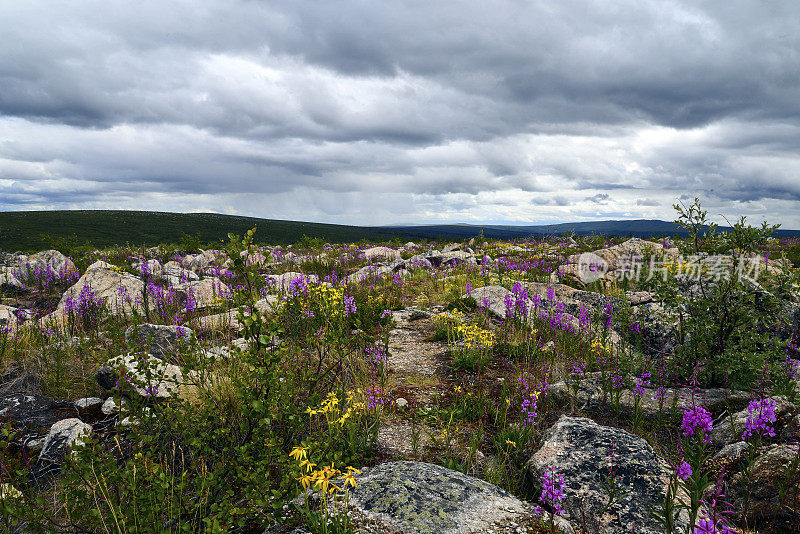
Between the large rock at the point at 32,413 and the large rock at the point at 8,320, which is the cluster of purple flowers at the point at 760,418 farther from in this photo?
the large rock at the point at 8,320

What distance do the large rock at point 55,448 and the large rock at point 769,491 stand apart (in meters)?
5.28

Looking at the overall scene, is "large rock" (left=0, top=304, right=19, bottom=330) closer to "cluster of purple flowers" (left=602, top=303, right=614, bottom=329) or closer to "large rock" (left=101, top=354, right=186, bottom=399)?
"large rock" (left=101, top=354, right=186, bottom=399)

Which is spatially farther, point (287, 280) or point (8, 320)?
point (287, 280)

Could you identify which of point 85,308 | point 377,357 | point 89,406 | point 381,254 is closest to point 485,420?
point 377,357

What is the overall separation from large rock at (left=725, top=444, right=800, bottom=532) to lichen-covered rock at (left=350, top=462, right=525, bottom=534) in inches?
66.1

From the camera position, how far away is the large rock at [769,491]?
2.71m

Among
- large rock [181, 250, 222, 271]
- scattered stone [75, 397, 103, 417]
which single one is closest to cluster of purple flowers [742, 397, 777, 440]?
scattered stone [75, 397, 103, 417]

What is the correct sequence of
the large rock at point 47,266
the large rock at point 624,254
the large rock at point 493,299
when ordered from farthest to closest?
the large rock at point 624,254, the large rock at point 47,266, the large rock at point 493,299

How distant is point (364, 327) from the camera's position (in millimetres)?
7512

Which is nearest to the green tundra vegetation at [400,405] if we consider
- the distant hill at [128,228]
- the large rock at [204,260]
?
the large rock at [204,260]

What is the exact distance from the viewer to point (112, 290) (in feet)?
29.6

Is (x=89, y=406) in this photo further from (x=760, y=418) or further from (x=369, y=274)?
(x=369, y=274)

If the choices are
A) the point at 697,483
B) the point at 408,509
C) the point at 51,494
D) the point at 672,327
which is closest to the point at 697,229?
the point at 672,327

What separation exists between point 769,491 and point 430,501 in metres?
2.55
